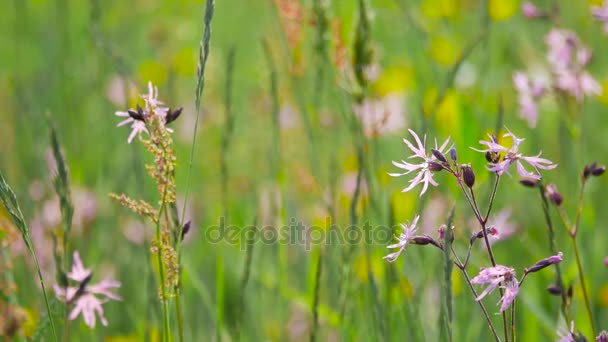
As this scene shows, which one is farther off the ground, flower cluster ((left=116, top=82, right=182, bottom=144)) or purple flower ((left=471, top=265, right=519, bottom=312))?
flower cluster ((left=116, top=82, right=182, bottom=144))

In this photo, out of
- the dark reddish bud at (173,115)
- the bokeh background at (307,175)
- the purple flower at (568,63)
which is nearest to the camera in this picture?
the dark reddish bud at (173,115)

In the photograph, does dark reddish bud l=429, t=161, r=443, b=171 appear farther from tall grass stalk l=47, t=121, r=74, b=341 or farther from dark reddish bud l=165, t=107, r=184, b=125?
tall grass stalk l=47, t=121, r=74, b=341

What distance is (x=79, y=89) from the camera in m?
3.47

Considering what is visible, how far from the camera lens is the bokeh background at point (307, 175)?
1.91 m

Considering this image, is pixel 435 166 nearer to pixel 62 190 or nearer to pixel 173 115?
pixel 173 115

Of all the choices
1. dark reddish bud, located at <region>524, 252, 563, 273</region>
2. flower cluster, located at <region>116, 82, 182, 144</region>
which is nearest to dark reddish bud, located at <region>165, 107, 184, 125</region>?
flower cluster, located at <region>116, 82, 182, 144</region>

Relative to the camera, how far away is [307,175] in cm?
256

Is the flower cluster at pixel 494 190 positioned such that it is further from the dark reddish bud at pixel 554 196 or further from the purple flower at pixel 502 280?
the dark reddish bud at pixel 554 196

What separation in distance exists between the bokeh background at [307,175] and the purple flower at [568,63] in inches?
2.5

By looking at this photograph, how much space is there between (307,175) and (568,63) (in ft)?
3.13

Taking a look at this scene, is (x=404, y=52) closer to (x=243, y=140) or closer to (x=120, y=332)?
(x=243, y=140)

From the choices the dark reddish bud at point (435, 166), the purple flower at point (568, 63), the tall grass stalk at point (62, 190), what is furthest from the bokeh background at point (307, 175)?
the dark reddish bud at point (435, 166)

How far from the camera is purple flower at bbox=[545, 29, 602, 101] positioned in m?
2.09

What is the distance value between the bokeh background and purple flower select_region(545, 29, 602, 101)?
62mm
